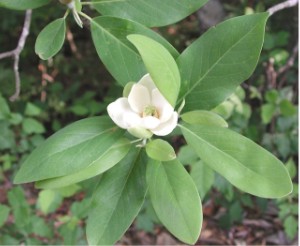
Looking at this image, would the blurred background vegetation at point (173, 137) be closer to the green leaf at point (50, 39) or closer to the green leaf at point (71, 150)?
the green leaf at point (50, 39)

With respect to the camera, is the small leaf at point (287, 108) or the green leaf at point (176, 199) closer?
the green leaf at point (176, 199)

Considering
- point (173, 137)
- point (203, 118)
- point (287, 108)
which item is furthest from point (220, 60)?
point (173, 137)

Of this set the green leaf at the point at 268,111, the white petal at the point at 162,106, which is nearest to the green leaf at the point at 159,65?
the white petal at the point at 162,106

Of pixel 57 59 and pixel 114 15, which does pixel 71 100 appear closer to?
pixel 57 59

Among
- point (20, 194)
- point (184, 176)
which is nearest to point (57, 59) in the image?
point (20, 194)

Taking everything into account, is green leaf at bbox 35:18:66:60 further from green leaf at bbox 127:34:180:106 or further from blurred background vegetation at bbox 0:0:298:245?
blurred background vegetation at bbox 0:0:298:245

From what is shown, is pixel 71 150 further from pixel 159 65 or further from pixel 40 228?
pixel 40 228

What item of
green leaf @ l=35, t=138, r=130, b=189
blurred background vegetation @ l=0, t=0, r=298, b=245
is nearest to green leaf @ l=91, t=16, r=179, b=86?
green leaf @ l=35, t=138, r=130, b=189
